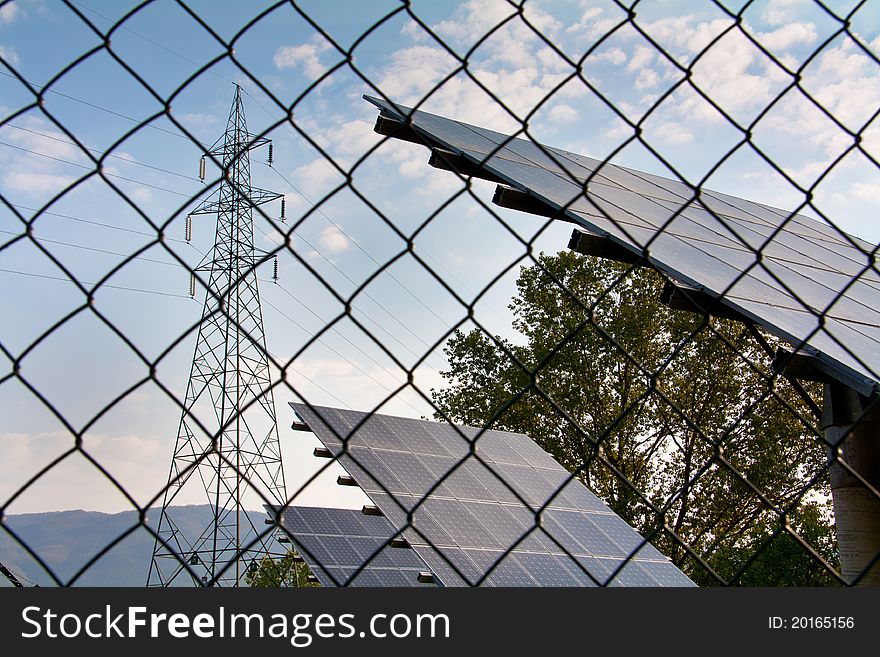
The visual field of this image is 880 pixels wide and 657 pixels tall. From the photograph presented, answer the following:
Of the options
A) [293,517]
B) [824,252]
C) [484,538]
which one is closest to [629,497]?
[293,517]

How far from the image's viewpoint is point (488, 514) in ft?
21.6

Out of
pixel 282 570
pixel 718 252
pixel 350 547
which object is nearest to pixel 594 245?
pixel 718 252

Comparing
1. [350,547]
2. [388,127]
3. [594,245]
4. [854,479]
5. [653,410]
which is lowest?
[854,479]

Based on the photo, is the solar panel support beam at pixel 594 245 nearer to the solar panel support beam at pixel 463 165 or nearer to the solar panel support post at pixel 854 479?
the solar panel support beam at pixel 463 165

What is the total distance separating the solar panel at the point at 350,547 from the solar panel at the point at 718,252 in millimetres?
4410

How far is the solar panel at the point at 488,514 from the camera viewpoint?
5680 mm

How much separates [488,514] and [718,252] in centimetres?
395

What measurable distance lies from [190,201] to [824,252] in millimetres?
3554

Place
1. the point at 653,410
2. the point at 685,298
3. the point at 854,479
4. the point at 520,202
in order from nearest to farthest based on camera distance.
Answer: the point at 685,298, the point at 520,202, the point at 854,479, the point at 653,410

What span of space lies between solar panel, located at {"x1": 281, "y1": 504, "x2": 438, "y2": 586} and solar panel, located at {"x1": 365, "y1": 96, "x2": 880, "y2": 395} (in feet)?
14.5

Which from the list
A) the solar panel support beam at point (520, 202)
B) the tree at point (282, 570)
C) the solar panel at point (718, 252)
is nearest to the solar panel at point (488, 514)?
the tree at point (282, 570)

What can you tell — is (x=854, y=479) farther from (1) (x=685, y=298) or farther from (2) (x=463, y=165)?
(2) (x=463, y=165)

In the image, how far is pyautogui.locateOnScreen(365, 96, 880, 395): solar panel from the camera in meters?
2.41

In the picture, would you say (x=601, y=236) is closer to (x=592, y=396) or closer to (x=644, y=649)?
(x=644, y=649)
